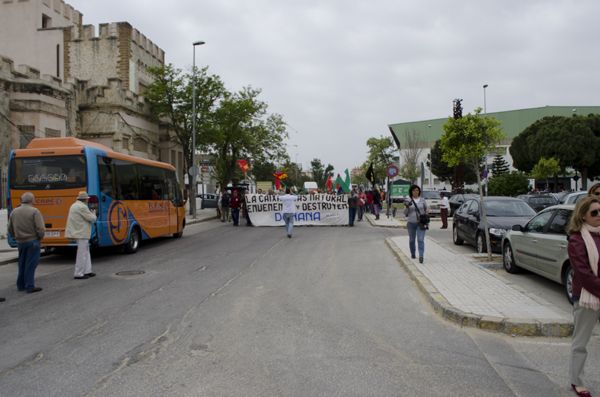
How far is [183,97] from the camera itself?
2572 cm

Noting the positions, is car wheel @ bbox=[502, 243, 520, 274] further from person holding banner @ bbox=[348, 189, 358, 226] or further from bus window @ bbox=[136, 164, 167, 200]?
person holding banner @ bbox=[348, 189, 358, 226]

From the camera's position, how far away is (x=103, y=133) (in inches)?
947

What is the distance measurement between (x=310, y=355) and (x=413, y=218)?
19.2 feet

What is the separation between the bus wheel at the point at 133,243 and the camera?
1204 centimetres

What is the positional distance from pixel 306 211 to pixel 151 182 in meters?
9.40

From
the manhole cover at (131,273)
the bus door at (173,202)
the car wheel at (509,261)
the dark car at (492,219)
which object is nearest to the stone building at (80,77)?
the bus door at (173,202)

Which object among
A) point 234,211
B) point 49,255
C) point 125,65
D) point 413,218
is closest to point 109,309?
point 413,218

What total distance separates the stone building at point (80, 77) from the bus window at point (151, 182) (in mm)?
9044

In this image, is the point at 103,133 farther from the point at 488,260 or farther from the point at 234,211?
the point at 488,260

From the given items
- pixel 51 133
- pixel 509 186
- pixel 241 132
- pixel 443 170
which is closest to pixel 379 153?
pixel 443 170

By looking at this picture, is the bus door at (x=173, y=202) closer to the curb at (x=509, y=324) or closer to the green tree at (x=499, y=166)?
the curb at (x=509, y=324)

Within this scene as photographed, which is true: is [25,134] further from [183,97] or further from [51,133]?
[183,97]

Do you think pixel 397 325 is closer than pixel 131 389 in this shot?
No

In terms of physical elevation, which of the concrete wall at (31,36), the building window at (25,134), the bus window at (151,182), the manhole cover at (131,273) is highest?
the concrete wall at (31,36)
